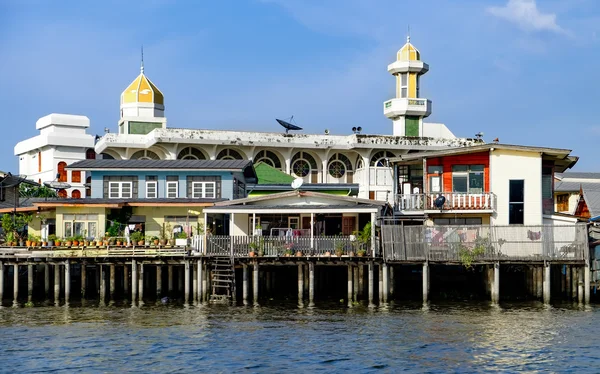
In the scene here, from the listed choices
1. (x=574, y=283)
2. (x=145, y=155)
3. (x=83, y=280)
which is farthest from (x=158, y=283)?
(x=145, y=155)

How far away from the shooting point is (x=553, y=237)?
47531 mm

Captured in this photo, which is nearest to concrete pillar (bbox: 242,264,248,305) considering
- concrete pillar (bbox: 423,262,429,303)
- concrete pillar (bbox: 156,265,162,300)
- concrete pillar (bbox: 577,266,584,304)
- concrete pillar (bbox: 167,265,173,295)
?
concrete pillar (bbox: 156,265,162,300)

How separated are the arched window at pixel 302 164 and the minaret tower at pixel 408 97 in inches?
339

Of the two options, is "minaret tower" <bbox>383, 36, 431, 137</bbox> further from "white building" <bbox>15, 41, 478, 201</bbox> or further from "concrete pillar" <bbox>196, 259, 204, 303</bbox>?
"concrete pillar" <bbox>196, 259, 204, 303</bbox>

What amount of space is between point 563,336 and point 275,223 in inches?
883

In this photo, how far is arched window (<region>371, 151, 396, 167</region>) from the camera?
83.1 meters

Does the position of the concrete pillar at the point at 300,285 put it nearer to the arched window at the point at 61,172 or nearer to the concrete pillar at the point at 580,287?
the concrete pillar at the point at 580,287

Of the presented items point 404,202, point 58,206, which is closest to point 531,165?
point 404,202

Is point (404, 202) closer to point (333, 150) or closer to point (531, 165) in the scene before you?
point (531, 165)

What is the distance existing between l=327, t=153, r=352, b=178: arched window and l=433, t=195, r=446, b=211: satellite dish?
30.9 meters

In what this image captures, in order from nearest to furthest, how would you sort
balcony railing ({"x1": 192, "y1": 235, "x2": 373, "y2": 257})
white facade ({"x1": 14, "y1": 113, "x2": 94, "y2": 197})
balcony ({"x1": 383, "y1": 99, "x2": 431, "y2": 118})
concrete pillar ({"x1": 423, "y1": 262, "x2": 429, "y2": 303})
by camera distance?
concrete pillar ({"x1": 423, "y1": 262, "x2": 429, "y2": 303}), balcony railing ({"x1": 192, "y1": 235, "x2": 373, "y2": 257}), balcony ({"x1": 383, "y1": 99, "x2": 431, "y2": 118}), white facade ({"x1": 14, "y1": 113, "x2": 94, "y2": 197})

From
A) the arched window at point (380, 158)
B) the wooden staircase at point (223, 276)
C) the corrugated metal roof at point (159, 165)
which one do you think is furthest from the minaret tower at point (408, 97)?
the wooden staircase at point (223, 276)

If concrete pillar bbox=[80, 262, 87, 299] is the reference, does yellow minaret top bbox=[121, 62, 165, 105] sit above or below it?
above

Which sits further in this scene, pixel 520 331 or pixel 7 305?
pixel 7 305
